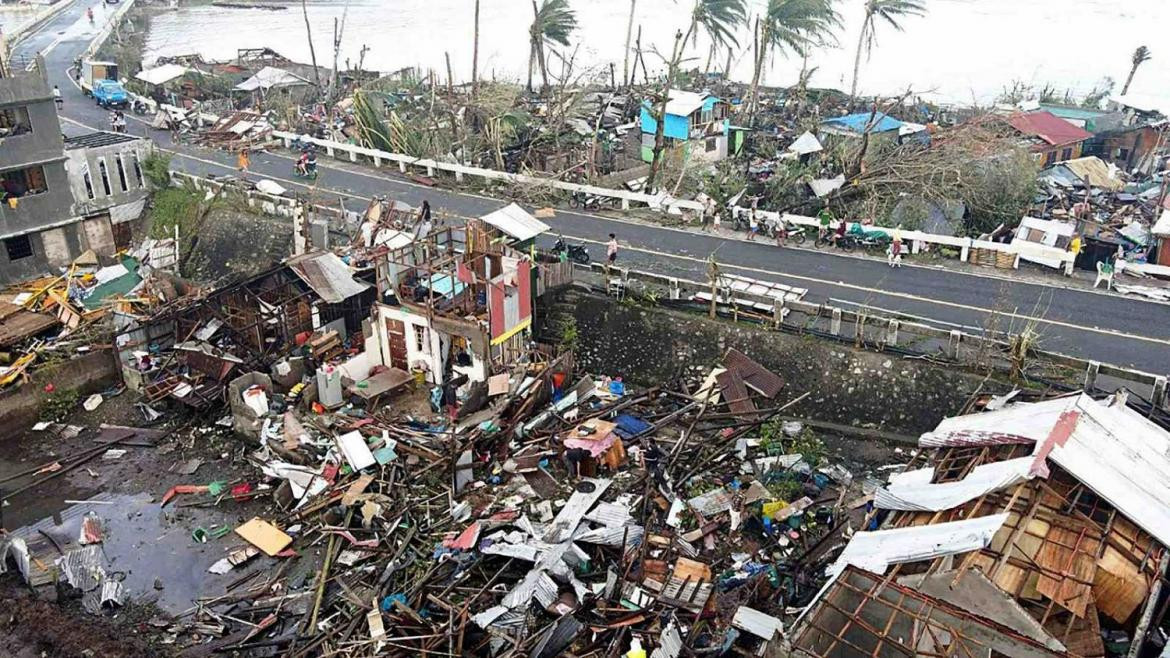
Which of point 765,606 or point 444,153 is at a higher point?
point 444,153

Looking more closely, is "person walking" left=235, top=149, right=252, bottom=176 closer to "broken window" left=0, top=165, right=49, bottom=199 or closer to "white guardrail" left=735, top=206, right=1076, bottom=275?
"broken window" left=0, top=165, right=49, bottom=199

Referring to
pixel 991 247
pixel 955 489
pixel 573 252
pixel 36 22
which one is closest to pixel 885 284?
pixel 991 247

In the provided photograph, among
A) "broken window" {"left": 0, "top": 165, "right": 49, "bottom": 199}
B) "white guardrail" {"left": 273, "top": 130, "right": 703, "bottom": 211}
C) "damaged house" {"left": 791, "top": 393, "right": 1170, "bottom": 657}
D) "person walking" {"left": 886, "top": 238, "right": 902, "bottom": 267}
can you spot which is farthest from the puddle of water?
"person walking" {"left": 886, "top": 238, "right": 902, "bottom": 267}

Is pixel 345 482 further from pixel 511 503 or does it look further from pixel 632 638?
pixel 632 638

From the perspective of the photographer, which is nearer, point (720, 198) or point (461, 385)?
point (461, 385)

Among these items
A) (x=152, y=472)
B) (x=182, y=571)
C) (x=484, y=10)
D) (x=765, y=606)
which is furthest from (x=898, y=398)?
(x=484, y=10)

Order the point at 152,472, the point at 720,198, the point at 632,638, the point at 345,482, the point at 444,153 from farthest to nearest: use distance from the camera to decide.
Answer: the point at 444,153 → the point at 720,198 → the point at 152,472 → the point at 345,482 → the point at 632,638

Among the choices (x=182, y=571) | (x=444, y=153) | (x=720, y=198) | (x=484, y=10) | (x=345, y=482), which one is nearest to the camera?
(x=182, y=571)

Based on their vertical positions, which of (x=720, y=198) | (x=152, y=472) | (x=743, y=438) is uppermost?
(x=720, y=198)
